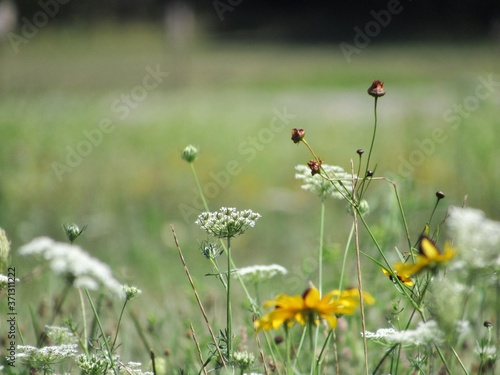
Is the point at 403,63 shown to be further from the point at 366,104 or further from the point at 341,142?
the point at 341,142

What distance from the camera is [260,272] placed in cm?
125

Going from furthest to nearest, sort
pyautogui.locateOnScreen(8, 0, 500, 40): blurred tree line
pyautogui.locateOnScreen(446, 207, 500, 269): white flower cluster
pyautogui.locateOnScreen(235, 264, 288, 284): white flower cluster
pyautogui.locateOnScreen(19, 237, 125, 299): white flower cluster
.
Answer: pyautogui.locateOnScreen(8, 0, 500, 40): blurred tree line, pyautogui.locateOnScreen(235, 264, 288, 284): white flower cluster, pyautogui.locateOnScreen(19, 237, 125, 299): white flower cluster, pyautogui.locateOnScreen(446, 207, 500, 269): white flower cluster

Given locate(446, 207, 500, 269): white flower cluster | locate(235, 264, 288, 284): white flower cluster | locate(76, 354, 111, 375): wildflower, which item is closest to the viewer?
locate(446, 207, 500, 269): white flower cluster

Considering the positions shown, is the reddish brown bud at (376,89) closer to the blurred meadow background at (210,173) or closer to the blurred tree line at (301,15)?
the blurred meadow background at (210,173)

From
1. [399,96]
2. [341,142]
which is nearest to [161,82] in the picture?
[399,96]

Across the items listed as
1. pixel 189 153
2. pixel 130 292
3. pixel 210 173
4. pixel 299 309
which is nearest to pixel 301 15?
pixel 210 173

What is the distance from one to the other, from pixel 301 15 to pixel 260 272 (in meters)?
21.6

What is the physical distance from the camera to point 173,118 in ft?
21.2

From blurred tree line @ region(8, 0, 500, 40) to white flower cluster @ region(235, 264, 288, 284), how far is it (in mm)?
16721

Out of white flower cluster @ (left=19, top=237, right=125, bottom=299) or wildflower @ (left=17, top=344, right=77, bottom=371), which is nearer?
white flower cluster @ (left=19, top=237, right=125, bottom=299)

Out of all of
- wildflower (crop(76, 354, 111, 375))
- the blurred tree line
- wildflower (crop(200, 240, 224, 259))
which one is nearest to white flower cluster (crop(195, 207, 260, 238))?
wildflower (crop(200, 240, 224, 259))

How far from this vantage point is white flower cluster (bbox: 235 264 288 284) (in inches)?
47.6

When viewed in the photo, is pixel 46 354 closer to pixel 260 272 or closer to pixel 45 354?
pixel 45 354

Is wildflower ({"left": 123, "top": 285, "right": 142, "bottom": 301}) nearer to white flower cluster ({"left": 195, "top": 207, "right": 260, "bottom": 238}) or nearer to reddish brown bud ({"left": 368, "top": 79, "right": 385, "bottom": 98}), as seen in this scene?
white flower cluster ({"left": 195, "top": 207, "right": 260, "bottom": 238})
